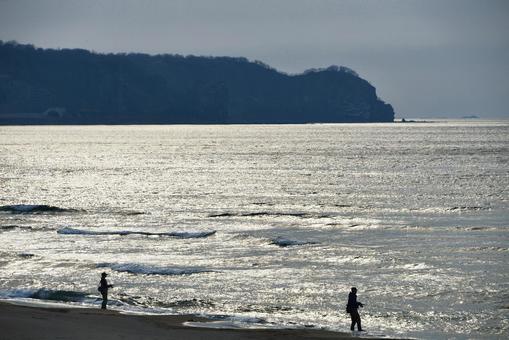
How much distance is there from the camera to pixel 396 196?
87.2 m

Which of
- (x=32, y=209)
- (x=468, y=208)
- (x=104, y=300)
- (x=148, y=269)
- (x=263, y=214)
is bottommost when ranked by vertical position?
(x=104, y=300)

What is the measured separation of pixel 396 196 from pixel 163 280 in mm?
49384

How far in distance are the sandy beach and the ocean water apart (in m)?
2.12

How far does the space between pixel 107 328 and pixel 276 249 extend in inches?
937

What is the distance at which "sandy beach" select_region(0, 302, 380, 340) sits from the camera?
1085 inches

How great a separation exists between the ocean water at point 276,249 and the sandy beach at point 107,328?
2.12 meters

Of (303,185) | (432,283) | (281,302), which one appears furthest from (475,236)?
(303,185)

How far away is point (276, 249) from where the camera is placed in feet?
171

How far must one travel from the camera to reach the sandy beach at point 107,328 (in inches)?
1085

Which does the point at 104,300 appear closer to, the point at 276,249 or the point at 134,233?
the point at 276,249

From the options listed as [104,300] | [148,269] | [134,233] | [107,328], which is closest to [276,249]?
[148,269]

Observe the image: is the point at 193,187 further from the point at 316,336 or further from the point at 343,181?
the point at 316,336

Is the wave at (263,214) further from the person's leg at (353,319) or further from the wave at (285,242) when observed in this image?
the person's leg at (353,319)

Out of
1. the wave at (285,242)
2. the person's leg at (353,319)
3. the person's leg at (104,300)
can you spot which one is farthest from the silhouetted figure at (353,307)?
the wave at (285,242)
